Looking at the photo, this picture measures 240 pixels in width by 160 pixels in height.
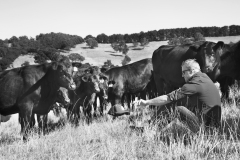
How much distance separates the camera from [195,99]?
13.8ft

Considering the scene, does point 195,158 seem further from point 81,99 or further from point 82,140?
point 81,99

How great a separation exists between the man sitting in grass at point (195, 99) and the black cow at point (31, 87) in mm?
3058

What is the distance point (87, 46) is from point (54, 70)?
80.6 meters

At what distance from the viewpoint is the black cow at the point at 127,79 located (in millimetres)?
9883

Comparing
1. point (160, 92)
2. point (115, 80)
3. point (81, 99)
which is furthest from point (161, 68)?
point (81, 99)

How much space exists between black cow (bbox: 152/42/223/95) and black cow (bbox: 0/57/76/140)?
3.35 m

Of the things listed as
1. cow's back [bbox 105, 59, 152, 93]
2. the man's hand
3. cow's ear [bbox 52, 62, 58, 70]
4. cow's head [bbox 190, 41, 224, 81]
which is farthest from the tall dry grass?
cow's back [bbox 105, 59, 152, 93]

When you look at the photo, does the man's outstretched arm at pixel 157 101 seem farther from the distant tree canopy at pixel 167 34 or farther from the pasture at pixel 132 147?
the distant tree canopy at pixel 167 34

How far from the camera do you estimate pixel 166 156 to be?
3.77 m

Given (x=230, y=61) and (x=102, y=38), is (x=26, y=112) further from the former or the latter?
(x=102, y=38)

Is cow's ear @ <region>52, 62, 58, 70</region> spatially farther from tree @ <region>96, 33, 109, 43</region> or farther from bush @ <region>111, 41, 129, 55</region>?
tree @ <region>96, 33, 109, 43</region>

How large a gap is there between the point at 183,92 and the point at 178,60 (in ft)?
13.5

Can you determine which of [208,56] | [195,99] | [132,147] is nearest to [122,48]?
[208,56]

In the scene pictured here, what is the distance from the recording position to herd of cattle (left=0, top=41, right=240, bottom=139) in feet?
20.5
